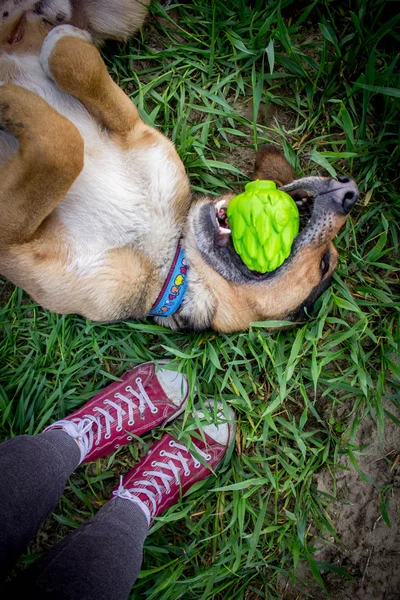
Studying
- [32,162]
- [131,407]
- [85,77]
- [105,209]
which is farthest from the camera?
[131,407]

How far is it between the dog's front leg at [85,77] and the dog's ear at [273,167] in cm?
99

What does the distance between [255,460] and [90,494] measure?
4.59ft

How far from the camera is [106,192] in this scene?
3.01 metres

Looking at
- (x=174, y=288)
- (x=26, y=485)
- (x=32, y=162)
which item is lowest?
(x=26, y=485)

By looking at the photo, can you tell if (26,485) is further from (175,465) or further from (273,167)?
(273,167)

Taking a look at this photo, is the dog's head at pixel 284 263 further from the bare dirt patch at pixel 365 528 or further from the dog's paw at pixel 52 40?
the bare dirt patch at pixel 365 528

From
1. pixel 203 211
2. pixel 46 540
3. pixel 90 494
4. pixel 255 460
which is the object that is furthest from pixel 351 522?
pixel 203 211

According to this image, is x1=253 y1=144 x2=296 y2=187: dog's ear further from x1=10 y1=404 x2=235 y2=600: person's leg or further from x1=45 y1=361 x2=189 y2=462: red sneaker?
x1=10 y1=404 x2=235 y2=600: person's leg

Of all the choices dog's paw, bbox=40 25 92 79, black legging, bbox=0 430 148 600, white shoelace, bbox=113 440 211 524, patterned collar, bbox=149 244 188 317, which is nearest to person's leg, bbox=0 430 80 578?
black legging, bbox=0 430 148 600

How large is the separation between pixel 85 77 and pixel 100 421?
8.12 feet

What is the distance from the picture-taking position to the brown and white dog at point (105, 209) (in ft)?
8.86

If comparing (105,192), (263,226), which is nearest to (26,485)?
(105,192)

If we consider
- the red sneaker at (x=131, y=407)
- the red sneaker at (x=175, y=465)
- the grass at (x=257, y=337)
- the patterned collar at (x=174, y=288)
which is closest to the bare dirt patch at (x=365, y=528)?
the grass at (x=257, y=337)

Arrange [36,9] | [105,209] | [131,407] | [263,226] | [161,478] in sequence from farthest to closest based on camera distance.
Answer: [131,407] < [161,478] < [36,9] < [105,209] < [263,226]
